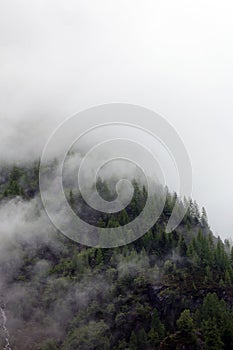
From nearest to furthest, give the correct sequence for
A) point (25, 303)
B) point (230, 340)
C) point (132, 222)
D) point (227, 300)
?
point (230, 340) < point (227, 300) < point (25, 303) < point (132, 222)

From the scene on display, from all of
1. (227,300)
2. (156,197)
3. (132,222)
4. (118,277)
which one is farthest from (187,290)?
(156,197)

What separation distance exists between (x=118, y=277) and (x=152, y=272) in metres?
11.4

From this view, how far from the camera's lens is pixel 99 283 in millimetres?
162250

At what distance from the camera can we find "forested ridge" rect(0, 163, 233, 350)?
429 feet

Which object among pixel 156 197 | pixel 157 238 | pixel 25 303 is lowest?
pixel 25 303

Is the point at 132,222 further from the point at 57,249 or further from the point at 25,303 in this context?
the point at 25,303

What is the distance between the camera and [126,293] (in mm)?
154750

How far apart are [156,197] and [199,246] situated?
135 feet

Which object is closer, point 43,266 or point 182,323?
point 182,323

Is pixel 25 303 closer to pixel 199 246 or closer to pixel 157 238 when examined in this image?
pixel 157 238

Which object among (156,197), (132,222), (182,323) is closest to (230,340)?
(182,323)

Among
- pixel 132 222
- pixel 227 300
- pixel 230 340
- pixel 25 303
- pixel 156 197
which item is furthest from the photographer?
pixel 156 197

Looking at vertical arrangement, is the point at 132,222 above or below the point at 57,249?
above

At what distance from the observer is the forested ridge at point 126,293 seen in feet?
429
